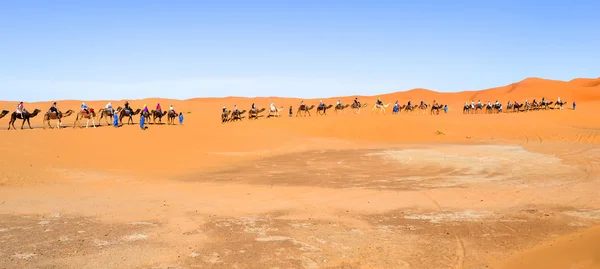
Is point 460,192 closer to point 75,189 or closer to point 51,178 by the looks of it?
point 75,189

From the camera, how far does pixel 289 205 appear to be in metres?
11.4

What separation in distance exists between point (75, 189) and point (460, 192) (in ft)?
34.6

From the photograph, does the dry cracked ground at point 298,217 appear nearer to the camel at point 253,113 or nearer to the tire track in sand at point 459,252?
the tire track in sand at point 459,252

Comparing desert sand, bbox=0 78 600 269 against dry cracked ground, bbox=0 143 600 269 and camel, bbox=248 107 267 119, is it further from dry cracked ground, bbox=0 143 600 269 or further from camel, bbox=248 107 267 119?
camel, bbox=248 107 267 119

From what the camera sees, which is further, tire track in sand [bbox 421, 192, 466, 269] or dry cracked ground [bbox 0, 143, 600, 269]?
dry cracked ground [bbox 0, 143, 600, 269]

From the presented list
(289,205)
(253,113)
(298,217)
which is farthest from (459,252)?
(253,113)

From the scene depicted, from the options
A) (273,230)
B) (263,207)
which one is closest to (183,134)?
(263,207)

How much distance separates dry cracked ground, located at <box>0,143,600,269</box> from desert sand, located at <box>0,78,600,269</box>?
0.04 meters

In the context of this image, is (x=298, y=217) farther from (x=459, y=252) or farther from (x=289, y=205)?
(x=459, y=252)

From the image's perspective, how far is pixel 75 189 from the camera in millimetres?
13750

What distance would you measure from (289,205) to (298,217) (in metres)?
1.28

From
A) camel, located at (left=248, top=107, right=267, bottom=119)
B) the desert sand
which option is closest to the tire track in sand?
the desert sand

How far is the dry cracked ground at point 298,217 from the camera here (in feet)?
24.4

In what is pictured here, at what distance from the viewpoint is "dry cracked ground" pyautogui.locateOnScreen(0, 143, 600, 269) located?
7.44 metres
